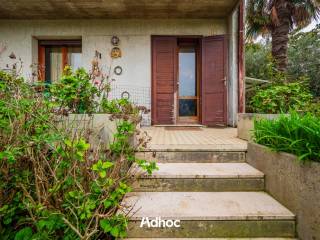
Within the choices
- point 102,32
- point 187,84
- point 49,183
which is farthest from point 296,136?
point 102,32

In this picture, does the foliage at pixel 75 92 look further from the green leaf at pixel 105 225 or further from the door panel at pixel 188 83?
the door panel at pixel 188 83

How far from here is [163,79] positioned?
6.82m

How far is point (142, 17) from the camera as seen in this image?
6.69m

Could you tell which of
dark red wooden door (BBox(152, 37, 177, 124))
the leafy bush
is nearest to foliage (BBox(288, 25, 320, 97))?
dark red wooden door (BBox(152, 37, 177, 124))

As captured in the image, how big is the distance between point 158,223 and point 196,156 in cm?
131

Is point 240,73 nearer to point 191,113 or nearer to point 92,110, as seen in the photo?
point 191,113

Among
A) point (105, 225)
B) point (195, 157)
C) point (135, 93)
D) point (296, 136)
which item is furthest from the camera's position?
point (135, 93)

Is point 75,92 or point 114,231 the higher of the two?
point 75,92

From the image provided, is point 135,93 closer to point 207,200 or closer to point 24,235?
point 207,200

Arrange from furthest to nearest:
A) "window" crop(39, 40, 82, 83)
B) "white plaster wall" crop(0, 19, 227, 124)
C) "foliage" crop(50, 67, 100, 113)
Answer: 1. "window" crop(39, 40, 82, 83)
2. "white plaster wall" crop(0, 19, 227, 124)
3. "foliage" crop(50, 67, 100, 113)

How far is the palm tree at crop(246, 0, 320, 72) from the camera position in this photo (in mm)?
9016

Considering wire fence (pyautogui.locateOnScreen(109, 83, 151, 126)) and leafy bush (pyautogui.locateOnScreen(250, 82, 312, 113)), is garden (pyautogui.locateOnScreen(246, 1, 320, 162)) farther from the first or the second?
wire fence (pyautogui.locateOnScreen(109, 83, 151, 126))

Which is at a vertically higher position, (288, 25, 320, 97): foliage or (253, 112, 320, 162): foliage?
(288, 25, 320, 97): foliage

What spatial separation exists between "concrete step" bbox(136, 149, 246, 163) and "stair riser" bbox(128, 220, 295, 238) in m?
1.19
